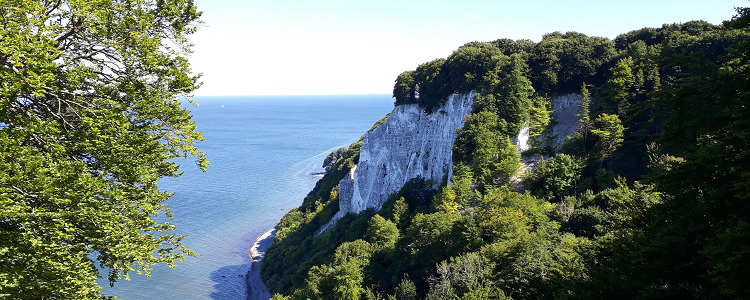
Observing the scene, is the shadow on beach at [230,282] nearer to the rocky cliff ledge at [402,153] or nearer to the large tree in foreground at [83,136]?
the rocky cliff ledge at [402,153]

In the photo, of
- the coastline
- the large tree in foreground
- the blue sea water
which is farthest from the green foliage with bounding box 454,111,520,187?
the blue sea water

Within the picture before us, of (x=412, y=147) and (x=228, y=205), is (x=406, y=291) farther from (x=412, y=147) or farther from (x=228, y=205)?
(x=228, y=205)

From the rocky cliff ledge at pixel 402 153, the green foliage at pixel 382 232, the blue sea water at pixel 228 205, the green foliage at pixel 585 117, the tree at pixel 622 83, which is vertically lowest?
the blue sea water at pixel 228 205

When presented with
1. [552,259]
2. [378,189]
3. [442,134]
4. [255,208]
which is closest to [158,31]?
[552,259]

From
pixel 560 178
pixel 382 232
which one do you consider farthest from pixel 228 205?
pixel 560 178

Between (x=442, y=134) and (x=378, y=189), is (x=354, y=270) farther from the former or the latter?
(x=378, y=189)

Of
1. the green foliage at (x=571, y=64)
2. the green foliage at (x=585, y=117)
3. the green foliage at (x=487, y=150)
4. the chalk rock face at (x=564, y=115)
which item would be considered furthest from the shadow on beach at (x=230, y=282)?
the green foliage at (x=571, y=64)
